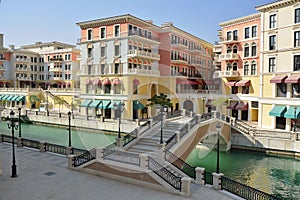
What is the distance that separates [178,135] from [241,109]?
1874 cm

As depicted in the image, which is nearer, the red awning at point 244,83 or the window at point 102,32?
the red awning at point 244,83

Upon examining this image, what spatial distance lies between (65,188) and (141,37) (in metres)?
24.2

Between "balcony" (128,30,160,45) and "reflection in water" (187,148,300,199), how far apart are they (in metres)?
16.0

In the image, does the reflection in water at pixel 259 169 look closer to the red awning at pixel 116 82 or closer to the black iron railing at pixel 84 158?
the black iron railing at pixel 84 158

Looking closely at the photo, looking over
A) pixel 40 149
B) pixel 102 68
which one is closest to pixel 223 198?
pixel 40 149

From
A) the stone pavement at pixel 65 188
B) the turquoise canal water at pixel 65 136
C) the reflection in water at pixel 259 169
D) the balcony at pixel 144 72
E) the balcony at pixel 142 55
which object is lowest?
the reflection in water at pixel 259 169

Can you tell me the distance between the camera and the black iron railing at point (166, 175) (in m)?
12.4

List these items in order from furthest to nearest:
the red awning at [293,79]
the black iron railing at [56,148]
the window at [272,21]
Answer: the window at [272,21]
the red awning at [293,79]
the black iron railing at [56,148]

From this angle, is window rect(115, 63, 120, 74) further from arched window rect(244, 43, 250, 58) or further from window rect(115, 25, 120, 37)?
arched window rect(244, 43, 250, 58)

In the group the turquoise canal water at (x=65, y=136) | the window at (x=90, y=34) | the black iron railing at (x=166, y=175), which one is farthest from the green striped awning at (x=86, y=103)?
the black iron railing at (x=166, y=175)

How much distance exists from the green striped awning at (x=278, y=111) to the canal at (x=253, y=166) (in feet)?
16.9

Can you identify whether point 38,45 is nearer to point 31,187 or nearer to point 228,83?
point 228,83

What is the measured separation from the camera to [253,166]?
21359 millimetres

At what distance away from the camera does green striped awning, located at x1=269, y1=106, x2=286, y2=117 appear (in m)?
26.8
